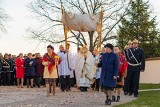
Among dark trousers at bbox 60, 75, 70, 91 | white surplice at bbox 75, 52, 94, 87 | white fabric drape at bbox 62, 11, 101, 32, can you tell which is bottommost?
dark trousers at bbox 60, 75, 70, 91

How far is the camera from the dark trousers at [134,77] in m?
15.7

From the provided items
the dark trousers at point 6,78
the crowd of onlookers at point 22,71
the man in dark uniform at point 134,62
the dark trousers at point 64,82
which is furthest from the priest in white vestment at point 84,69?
the dark trousers at point 6,78

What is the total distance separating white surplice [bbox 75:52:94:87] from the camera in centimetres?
1947

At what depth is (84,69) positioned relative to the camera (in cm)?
1964

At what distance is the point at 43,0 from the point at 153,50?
14603 millimetres

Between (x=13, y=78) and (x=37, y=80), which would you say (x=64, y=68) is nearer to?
(x=37, y=80)

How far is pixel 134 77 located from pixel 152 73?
1711cm

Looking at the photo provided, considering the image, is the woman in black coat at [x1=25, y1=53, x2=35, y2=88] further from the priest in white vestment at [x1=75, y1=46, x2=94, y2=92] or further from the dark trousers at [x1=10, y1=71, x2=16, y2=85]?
the priest in white vestment at [x1=75, y1=46, x2=94, y2=92]

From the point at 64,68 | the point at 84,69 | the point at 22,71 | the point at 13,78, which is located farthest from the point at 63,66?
the point at 13,78

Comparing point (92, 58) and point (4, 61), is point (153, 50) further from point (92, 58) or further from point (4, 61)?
point (92, 58)

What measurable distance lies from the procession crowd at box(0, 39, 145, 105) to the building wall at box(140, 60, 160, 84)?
32.1 ft

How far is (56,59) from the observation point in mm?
16234

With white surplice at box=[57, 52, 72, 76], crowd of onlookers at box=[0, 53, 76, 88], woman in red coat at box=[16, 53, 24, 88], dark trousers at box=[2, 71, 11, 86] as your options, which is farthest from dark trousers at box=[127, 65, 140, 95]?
dark trousers at box=[2, 71, 11, 86]

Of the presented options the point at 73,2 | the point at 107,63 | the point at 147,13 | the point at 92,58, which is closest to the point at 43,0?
the point at 73,2
